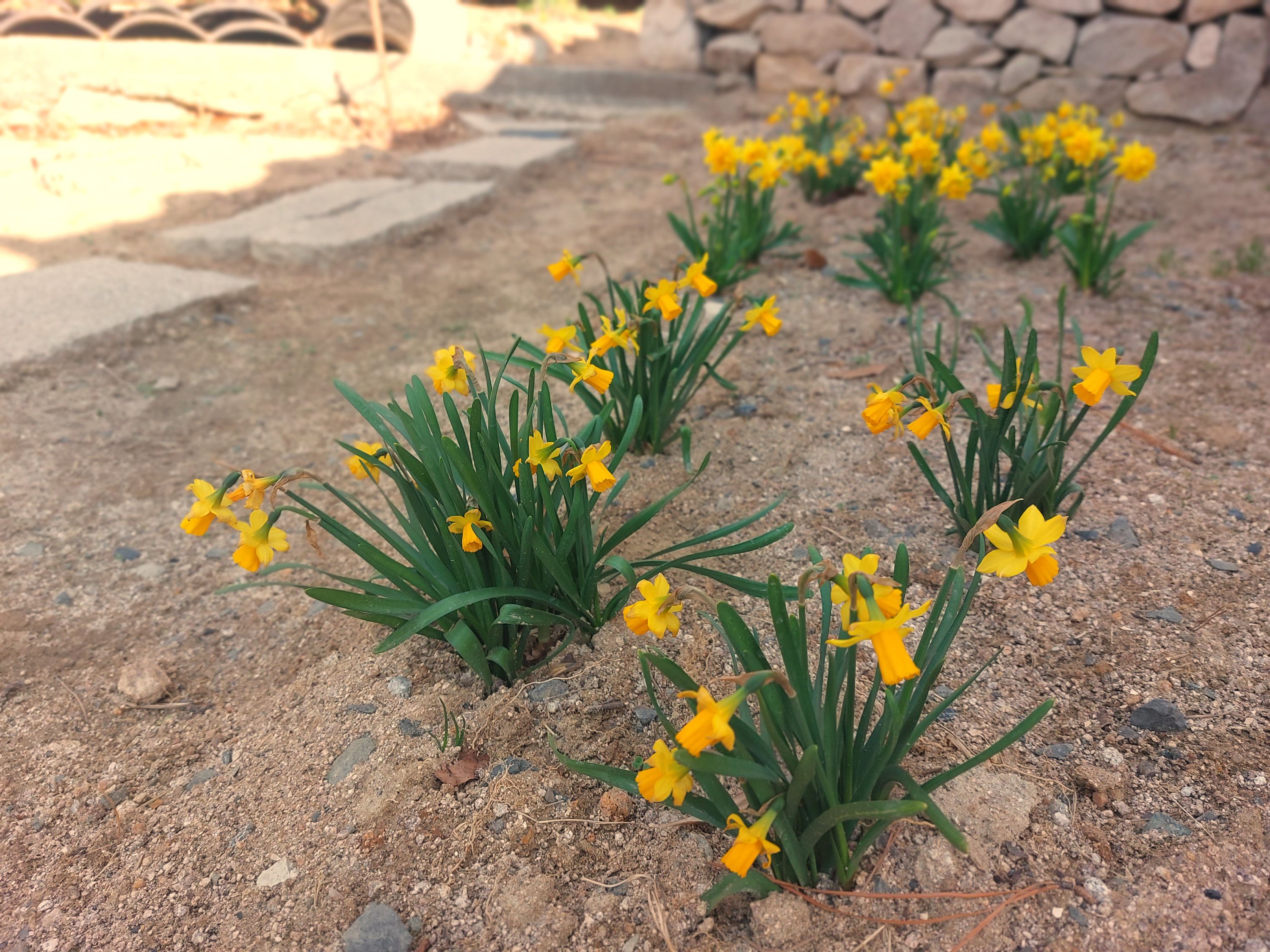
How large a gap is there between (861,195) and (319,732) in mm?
3931

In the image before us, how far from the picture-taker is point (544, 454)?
1.31 meters

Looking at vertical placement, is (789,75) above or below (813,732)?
above

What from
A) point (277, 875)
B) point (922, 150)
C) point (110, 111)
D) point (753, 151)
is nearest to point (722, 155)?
point (753, 151)

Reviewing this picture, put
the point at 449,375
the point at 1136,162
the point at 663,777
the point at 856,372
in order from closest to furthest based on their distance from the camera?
the point at 663,777 < the point at 449,375 < the point at 856,372 < the point at 1136,162

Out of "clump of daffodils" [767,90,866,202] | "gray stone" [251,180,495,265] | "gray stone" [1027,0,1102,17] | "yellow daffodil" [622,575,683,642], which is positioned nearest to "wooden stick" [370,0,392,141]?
"gray stone" [251,180,495,265]

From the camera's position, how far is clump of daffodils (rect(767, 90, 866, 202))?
3.65 meters

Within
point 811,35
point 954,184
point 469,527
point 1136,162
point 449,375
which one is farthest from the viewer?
point 811,35

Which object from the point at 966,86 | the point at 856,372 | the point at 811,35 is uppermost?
the point at 811,35

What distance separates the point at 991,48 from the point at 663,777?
6.69m

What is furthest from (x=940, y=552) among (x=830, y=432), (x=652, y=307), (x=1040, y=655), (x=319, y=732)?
(x=319, y=732)

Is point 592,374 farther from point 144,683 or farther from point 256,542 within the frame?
point 144,683

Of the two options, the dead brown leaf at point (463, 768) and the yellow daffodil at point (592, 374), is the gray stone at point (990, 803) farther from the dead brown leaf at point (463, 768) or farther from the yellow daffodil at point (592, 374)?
the yellow daffodil at point (592, 374)

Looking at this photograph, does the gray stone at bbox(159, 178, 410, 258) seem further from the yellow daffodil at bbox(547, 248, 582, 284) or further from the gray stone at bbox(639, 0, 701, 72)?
the gray stone at bbox(639, 0, 701, 72)

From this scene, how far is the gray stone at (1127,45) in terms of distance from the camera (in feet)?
17.3
